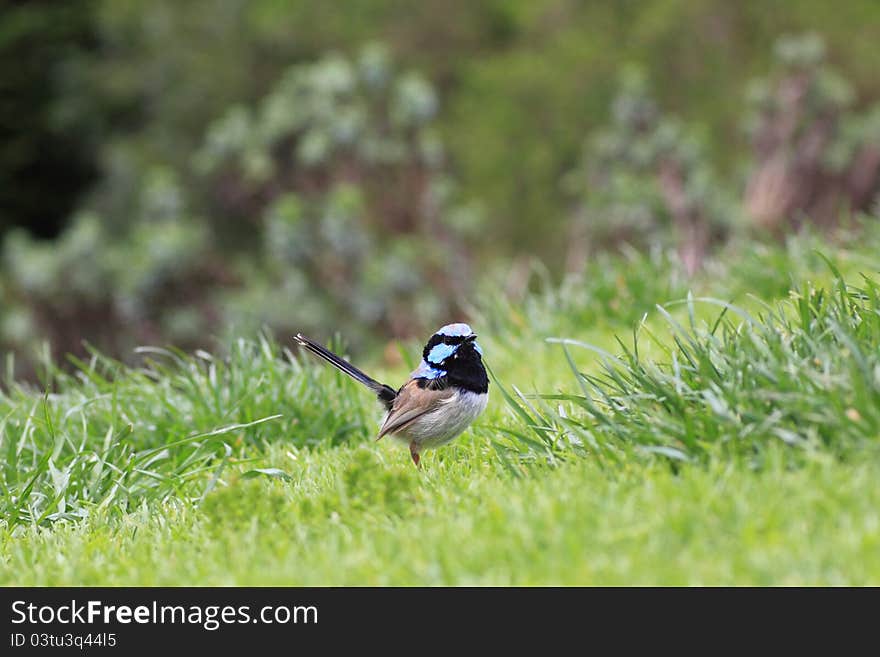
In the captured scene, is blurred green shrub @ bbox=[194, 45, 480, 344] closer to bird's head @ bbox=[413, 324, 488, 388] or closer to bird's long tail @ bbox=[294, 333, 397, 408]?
bird's long tail @ bbox=[294, 333, 397, 408]

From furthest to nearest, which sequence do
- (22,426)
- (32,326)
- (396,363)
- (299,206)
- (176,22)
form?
(176,22) < (32,326) < (299,206) < (396,363) < (22,426)

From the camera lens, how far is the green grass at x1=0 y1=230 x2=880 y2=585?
283cm

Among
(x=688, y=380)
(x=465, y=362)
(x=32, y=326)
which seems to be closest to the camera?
(x=688, y=380)

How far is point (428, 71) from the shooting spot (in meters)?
17.2

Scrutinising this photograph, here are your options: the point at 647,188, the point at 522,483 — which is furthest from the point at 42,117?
the point at 522,483

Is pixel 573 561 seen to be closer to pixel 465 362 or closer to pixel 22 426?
pixel 465 362

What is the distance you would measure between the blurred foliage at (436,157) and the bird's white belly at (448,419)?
7.39 m

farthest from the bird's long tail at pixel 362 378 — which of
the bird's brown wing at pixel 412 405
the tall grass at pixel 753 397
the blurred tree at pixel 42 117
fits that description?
the blurred tree at pixel 42 117

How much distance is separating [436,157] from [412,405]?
32.1ft

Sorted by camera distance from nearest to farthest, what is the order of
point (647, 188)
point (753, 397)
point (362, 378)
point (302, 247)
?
point (753, 397) → point (362, 378) → point (647, 188) → point (302, 247)

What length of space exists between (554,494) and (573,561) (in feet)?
1.36

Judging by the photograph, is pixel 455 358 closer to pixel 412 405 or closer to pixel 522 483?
pixel 412 405

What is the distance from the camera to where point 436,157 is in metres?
13.7

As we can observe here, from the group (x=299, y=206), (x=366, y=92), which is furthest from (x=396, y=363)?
(x=366, y=92)
